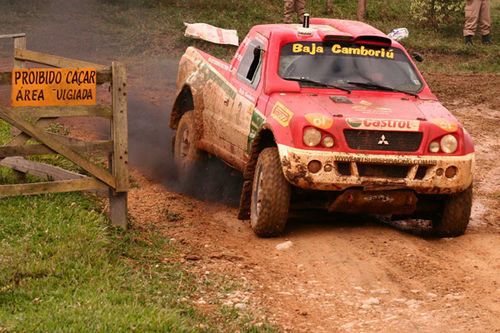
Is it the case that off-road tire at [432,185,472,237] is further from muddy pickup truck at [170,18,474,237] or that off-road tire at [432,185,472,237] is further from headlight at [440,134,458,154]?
headlight at [440,134,458,154]

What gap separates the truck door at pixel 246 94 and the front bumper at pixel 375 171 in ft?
3.38

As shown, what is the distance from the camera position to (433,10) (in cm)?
2375

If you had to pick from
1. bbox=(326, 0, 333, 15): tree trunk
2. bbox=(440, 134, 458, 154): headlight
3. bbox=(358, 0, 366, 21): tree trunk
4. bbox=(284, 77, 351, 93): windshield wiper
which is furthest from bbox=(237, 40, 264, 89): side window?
bbox=(326, 0, 333, 15): tree trunk

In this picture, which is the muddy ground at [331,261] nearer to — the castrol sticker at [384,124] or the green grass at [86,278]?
the green grass at [86,278]

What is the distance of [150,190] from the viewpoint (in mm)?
11469

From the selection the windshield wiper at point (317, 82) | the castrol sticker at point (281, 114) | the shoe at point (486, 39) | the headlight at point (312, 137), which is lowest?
the shoe at point (486, 39)

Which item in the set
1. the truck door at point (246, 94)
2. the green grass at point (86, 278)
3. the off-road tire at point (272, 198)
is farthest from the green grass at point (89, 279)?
the truck door at point (246, 94)

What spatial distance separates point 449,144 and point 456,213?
26.0 inches

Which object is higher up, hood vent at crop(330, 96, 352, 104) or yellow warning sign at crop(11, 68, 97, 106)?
yellow warning sign at crop(11, 68, 97, 106)

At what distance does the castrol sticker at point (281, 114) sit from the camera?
30.6 feet

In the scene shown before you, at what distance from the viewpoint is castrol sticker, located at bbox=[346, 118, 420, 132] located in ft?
30.1

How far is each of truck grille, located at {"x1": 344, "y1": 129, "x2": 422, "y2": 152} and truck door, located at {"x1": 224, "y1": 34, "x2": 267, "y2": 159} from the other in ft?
3.56

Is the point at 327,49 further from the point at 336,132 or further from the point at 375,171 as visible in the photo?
the point at 375,171

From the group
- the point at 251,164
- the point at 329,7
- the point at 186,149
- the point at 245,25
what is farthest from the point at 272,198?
the point at 329,7
